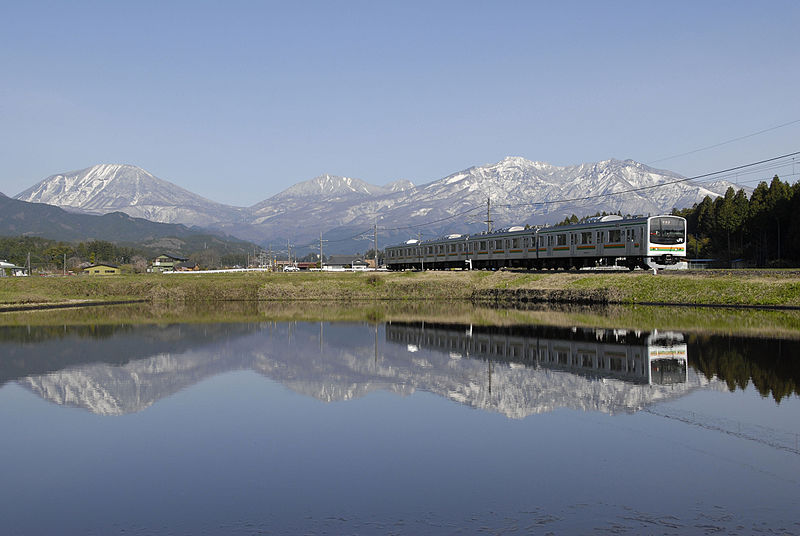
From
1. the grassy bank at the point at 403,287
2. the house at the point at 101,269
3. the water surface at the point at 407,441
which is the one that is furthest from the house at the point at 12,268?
the water surface at the point at 407,441

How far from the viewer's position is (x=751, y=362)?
21.8 meters

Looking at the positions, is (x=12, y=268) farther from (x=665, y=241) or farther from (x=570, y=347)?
(x=570, y=347)

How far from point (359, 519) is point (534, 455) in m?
4.45

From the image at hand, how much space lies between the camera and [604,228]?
185 feet

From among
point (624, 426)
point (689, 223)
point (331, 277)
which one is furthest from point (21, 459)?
point (689, 223)

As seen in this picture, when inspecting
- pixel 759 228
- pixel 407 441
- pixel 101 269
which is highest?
pixel 759 228

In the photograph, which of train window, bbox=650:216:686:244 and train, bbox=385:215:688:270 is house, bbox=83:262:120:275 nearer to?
train, bbox=385:215:688:270

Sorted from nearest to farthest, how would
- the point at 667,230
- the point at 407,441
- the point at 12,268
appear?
the point at 407,441, the point at 667,230, the point at 12,268

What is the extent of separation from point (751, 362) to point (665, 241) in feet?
108

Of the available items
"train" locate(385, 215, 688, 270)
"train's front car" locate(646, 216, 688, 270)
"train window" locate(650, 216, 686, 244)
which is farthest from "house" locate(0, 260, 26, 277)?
"train window" locate(650, 216, 686, 244)

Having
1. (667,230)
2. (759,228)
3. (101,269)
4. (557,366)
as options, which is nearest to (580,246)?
(667,230)

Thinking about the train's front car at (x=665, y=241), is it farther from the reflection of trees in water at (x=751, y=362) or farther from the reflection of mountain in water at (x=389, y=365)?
the reflection of trees in water at (x=751, y=362)

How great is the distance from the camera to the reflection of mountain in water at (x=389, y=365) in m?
18.2

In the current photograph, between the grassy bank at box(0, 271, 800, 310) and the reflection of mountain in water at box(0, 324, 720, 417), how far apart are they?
20.0 meters
